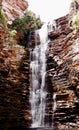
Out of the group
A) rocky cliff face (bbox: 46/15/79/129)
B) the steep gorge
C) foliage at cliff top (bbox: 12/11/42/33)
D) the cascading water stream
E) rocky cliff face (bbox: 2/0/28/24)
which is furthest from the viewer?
rocky cliff face (bbox: 2/0/28/24)

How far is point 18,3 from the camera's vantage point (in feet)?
73.7

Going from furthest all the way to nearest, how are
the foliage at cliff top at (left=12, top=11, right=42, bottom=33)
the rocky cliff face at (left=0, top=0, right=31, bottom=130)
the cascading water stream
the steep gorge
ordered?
the foliage at cliff top at (left=12, top=11, right=42, bottom=33)
the cascading water stream
the rocky cliff face at (left=0, top=0, right=31, bottom=130)
the steep gorge

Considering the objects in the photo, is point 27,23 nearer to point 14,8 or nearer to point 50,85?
→ point 14,8

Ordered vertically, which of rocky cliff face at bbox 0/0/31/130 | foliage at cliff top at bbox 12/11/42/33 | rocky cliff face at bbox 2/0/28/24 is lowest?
rocky cliff face at bbox 0/0/31/130

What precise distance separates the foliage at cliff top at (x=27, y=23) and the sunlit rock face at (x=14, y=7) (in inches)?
42.4

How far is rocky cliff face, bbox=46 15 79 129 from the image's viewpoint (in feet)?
48.1

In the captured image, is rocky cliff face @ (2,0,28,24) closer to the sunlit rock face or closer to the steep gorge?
the sunlit rock face

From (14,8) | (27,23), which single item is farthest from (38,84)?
(14,8)

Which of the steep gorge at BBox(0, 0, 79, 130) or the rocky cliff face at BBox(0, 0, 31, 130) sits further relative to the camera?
the rocky cliff face at BBox(0, 0, 31, 130)

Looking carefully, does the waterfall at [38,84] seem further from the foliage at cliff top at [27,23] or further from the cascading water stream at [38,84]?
the foliage at cliff top at [27,23]

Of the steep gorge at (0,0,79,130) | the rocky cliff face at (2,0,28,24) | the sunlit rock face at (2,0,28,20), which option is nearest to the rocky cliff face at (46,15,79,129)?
the steep gorge at (0,0,79,130)

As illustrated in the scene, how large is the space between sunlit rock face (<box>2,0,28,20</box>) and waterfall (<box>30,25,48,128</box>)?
3.51m

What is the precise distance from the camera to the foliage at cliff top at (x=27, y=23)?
61.0 feet

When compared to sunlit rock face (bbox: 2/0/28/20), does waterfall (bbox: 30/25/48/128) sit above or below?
below
